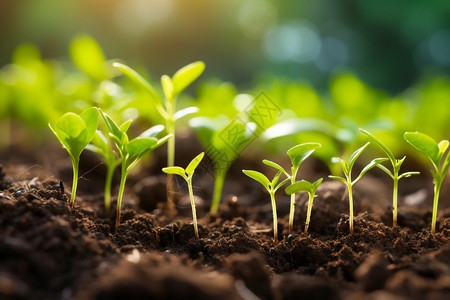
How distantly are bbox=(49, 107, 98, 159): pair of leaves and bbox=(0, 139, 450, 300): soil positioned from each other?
0.44 feet

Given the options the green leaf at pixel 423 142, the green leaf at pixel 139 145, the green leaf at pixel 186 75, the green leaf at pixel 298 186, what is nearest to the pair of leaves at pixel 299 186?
the green leaf at pixel 298 186

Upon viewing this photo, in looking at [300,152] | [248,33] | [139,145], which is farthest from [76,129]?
[248,33]

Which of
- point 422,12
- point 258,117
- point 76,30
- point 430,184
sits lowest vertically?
point 430,184

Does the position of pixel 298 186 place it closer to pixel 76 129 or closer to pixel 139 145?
pixel 139 145

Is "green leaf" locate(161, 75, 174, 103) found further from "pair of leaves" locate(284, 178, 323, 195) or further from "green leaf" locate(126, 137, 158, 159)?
"pair of leaves" locate(284, 178, 323, 195)

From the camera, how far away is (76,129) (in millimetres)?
890

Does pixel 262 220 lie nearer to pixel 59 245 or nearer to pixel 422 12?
pixel 59 245

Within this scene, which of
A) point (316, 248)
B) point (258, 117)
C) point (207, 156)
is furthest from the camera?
point (258, 117)

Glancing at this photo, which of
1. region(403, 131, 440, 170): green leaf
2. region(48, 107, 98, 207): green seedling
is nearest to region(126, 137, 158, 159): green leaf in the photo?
region(48, 107, 98, 207): green seedling

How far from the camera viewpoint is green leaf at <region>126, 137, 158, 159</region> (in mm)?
890

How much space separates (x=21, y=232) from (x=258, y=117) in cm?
100

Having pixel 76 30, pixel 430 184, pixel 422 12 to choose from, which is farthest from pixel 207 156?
pixel 76 30

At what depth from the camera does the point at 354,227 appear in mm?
972

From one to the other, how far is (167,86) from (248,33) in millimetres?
6670
